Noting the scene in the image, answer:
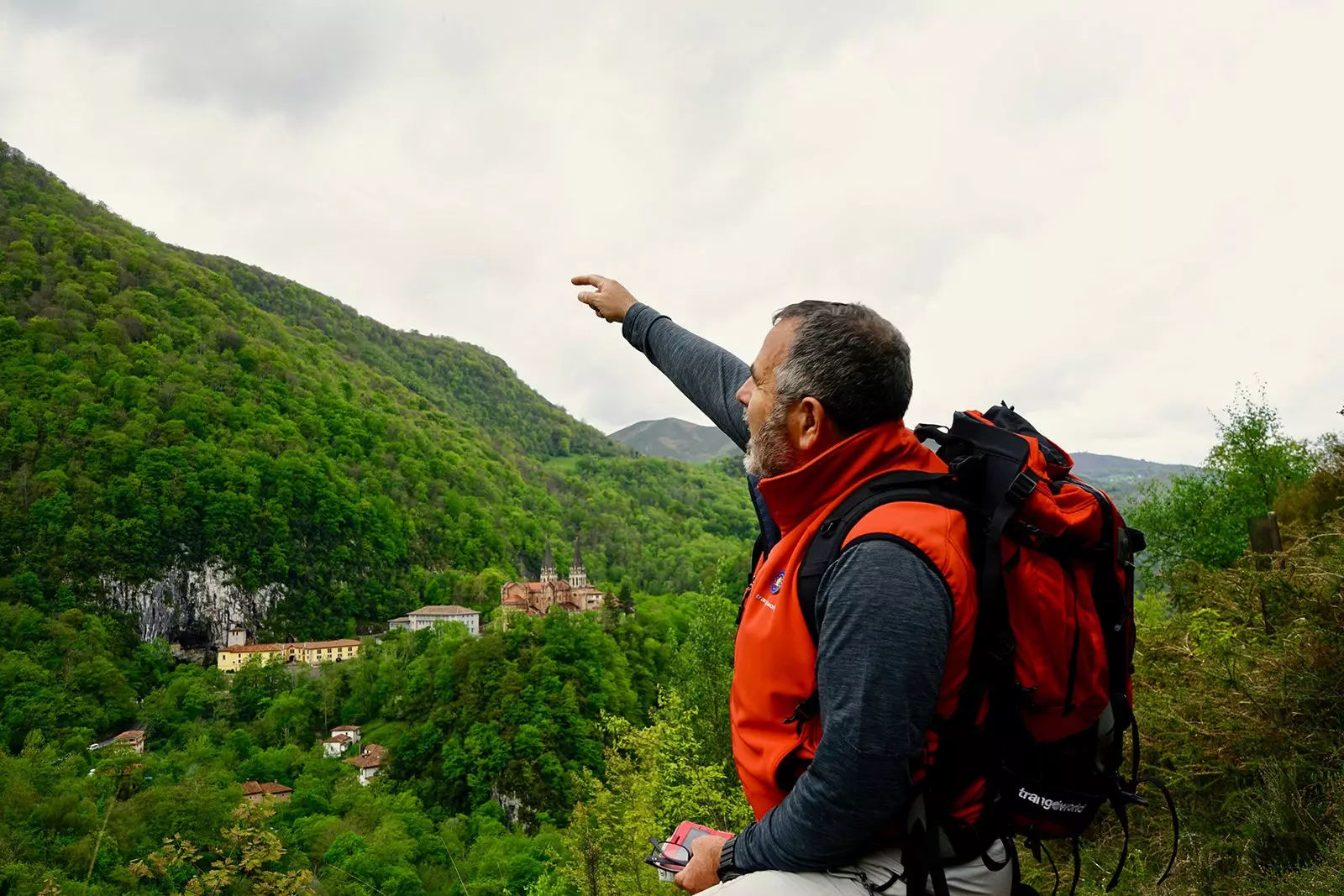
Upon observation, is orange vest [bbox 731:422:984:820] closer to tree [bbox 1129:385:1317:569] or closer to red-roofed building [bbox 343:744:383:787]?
tree [bbox 1129:385:1317:569]

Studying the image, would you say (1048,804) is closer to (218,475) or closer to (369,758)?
(369,758)

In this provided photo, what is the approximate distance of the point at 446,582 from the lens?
73.1 m

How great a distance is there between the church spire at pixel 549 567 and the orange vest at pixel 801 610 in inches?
2832

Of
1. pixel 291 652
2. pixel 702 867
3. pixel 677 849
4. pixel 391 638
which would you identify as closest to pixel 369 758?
pixel 391 638

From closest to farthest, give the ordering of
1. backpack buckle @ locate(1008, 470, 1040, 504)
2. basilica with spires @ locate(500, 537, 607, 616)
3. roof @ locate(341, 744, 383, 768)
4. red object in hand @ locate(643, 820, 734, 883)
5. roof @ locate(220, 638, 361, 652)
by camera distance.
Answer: backpack buckle @ locate(1008, 470, 1040, 504), red object in hand @ locate(643, 820, 734, 883), roof @ locate(341, 744, 383, 768), roof @ locate(220, 638, 361, 652), basilica with spires @ locate(500, 537, 607, 616)

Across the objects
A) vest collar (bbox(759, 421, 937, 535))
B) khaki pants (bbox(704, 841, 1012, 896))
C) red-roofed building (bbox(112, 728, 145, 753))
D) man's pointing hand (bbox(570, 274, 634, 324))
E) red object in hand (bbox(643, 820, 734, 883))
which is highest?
man's pointing hand (bbox(570, 274, 634, 324))

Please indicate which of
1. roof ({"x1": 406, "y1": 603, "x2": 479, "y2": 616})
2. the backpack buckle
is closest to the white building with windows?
roof ({"x1": 406, "y1": 603, "x2": 479, "y2": 616})

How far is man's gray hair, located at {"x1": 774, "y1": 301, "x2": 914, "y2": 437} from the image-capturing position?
1300mm

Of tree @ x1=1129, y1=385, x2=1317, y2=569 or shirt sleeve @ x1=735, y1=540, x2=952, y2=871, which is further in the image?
tree @ x1=1129, y1=385, x2=1317, y2=569

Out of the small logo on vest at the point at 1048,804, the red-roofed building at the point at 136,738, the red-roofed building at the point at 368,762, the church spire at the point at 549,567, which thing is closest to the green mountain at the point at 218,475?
the church spire at the point at 549,567

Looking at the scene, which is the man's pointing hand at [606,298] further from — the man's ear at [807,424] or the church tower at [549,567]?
the church tower at [549,567]

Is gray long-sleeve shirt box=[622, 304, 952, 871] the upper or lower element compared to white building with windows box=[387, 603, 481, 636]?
upper

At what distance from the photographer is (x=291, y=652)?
59031mm

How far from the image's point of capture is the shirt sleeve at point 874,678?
1081 millimetres
